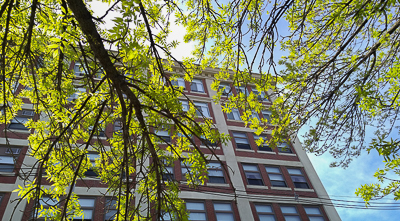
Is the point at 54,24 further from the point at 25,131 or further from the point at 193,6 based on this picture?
the point at 25,131

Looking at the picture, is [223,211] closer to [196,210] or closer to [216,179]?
[196,210]

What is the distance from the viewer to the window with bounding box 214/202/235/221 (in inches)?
613

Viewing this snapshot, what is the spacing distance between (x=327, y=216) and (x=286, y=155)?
194 inches

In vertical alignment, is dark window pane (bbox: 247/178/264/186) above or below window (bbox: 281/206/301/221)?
above

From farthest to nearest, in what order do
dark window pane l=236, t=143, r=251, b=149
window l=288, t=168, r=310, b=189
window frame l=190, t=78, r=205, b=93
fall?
window frame l=190, t=78, r=205, b=93
dark window pane l=236, t=143, r=251, b=149
window l=288, t=168, r=310, b=189

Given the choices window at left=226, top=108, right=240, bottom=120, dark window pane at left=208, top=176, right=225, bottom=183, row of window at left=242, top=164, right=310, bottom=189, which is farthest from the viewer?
window at left=226, top=108, right=240, bottom=120

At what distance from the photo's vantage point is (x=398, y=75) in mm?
5457

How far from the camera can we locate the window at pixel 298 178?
19.1m

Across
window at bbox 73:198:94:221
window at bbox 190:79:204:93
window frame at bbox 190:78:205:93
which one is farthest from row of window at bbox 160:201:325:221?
window at bbox 190:79:204:93

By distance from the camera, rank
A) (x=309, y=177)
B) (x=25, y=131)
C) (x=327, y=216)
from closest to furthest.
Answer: (x=25, y=131) → (x=327, y=216) → (x=309, y=177)

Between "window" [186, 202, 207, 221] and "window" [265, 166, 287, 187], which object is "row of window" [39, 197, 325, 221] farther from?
"window" [265, 166, 287, 187]

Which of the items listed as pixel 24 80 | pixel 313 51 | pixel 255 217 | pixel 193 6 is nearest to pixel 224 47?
pixel 193 6

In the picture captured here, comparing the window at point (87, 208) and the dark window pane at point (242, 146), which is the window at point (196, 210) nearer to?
the window at point (87, 208)

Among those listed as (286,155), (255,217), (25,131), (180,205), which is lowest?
(180,205)
